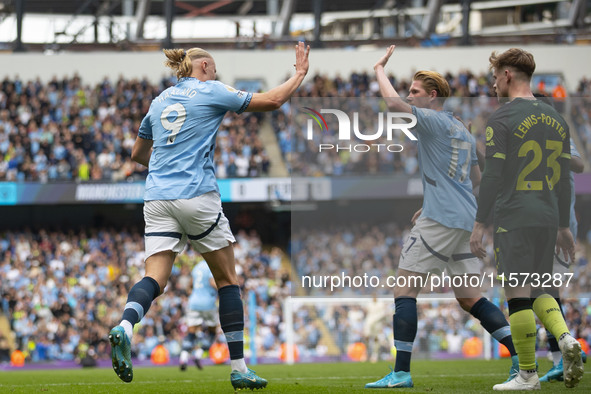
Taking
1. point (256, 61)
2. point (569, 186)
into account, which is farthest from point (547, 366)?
point (256, 61)

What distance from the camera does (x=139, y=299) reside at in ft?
19.1

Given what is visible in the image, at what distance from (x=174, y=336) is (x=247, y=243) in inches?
198

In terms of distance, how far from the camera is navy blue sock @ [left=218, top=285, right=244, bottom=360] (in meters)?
6.20

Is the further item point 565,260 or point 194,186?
point 565,260

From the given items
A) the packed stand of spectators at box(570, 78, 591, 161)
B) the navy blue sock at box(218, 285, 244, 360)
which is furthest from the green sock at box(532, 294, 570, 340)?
the navy blue sock at box(218, 285, 244, 360)

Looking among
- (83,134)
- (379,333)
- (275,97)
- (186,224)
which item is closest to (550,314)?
(275,97)

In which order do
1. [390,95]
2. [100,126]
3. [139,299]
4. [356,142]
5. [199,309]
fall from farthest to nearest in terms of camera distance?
[100,126], [199,309], [356,142], [390,95], [139,299]

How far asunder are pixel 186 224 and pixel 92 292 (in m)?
18.1

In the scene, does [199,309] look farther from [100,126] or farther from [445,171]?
[100,126]

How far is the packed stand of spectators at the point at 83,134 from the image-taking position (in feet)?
85.7

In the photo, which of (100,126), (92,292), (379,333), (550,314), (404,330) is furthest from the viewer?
(100,126)

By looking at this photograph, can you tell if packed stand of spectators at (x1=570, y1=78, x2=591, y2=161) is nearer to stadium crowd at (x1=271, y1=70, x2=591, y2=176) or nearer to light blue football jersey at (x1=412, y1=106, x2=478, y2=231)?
stadium crowd at (x1=271, y1=70, x2=591, y2=176)

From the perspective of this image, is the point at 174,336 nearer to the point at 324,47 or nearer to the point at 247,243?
the point at 247,243

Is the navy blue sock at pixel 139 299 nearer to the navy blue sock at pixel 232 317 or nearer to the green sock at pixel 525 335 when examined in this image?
the navy blue sock at pixel 232 317
